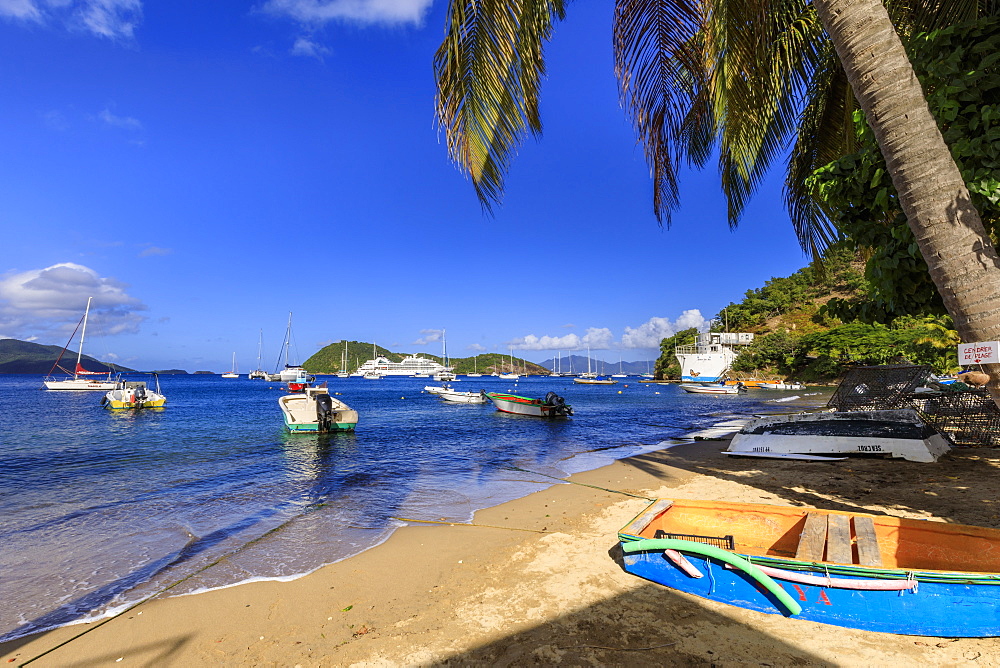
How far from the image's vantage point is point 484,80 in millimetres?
4945

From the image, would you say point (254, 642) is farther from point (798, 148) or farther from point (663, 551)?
point (798, 148)

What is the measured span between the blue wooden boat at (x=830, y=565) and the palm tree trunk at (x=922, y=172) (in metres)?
1.87

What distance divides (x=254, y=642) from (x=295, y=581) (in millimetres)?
1504

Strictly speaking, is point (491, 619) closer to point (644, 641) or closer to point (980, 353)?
point (644, 641)

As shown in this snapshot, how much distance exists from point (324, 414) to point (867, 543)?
20.0m

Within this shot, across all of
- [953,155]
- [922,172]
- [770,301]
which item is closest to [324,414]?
[953,155]

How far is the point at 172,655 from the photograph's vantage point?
4.27 meters

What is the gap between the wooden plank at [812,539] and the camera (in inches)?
169

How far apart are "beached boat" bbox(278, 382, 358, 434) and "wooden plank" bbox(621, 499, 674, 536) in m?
17.6

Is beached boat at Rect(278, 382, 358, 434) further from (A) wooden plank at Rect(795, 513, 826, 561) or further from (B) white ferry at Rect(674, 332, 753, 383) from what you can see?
(B) white ferry at Rect(674, 332, 753, 383)

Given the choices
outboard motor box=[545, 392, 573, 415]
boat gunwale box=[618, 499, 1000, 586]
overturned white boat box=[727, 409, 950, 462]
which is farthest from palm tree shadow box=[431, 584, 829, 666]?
outboard motor box=[545, 392, 573, 415]

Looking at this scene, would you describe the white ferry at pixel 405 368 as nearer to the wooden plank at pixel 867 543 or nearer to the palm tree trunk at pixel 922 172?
the wooden plank at pixel 867 543

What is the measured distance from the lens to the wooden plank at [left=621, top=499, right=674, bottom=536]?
17.0 feet

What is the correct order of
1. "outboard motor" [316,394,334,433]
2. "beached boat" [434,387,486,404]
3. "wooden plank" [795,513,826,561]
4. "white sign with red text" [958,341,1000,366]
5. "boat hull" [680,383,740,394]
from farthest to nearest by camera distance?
"boat hull" [680,383,740,394] < "beached boat" [434,387,486,404] < "outboard motor" [316,394,334,433] < "wooden plank" [795,513,826,561] < "white sign with red text" [958,341,1000,366]
